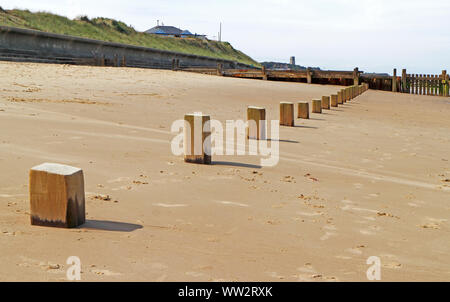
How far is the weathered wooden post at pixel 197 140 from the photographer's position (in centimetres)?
682

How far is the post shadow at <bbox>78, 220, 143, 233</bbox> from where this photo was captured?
4133mm

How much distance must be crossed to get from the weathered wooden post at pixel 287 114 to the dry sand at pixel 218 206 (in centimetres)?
82

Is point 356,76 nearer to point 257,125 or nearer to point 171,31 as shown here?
point 257,125

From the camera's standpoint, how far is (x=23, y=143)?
263 inches

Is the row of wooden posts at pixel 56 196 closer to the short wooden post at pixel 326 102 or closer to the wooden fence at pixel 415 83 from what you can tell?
the short wooden post at pixel 326 102

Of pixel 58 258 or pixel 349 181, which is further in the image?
pixel 349 181

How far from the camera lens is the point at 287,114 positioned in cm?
1139

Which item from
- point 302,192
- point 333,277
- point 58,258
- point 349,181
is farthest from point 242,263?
point 349,181

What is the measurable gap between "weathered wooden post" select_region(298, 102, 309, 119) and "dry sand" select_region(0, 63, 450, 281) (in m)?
2.78

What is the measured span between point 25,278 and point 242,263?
1238 millimetres

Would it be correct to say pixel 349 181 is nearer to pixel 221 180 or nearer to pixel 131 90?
pixel 221 180

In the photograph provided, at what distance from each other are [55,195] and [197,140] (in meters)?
3.03

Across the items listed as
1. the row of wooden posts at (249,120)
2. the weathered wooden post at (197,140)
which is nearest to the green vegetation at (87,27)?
the row of wooden posts at (249,120)

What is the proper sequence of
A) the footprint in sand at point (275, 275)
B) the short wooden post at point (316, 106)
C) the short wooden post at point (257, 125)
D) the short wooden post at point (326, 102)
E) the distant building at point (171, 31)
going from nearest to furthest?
the footprint in sand at point (275, 275) → the short wooden post at point (257, 125) → the short wooden post at point (316, 106) → the short wooden post at point (326, 102) → the distant building at point (171, 31)
